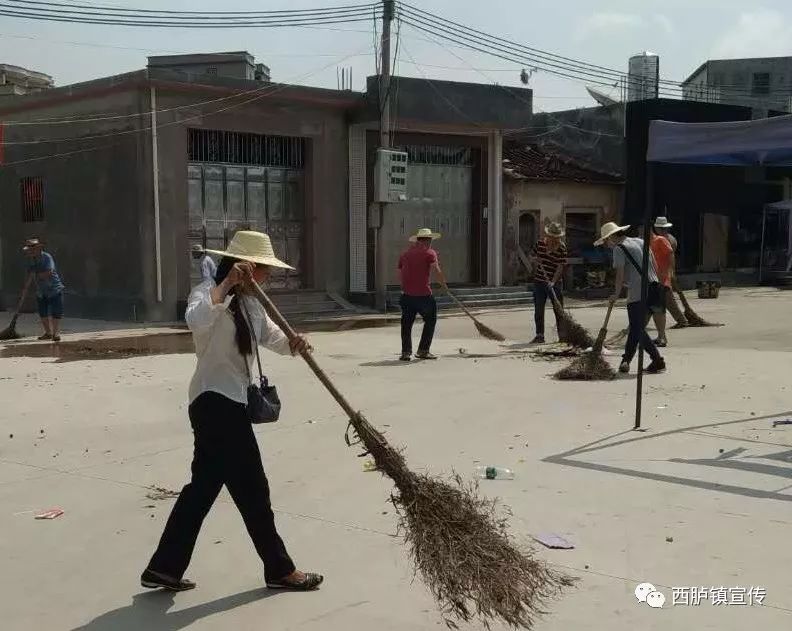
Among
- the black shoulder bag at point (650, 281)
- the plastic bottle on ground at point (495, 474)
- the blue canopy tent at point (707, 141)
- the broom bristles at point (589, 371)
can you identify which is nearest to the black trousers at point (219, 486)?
the plastic bottle on ground at point (495, 474)

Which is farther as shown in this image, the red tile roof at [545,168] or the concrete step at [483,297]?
the red tile roof at [545,168]

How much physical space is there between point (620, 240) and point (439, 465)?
168 inches

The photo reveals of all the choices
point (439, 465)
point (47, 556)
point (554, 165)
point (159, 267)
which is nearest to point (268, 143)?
point (159, 267)

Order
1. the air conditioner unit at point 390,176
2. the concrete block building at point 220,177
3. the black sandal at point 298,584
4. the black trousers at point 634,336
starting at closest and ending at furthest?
the black sandal at point 298,584
the black trousers at point 634,336
the concrete block building at point 220,177
the air conditioner unit at point 390,176

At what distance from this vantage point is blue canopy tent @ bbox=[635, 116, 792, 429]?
20.9 feet

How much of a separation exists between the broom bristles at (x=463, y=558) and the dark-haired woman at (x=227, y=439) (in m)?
0.53

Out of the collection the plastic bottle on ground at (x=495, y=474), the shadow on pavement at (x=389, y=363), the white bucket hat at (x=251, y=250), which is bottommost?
the shadow on pavement at (x=389, y=363)

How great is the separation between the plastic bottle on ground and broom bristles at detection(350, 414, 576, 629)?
4.91 feet

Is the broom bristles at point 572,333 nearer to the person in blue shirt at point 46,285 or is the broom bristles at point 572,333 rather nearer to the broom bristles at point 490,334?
the broom bristles at point 490,334

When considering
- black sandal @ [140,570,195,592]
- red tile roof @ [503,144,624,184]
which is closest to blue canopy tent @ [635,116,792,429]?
black sandal @ [140,570,195,592]

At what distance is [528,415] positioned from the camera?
784 cm

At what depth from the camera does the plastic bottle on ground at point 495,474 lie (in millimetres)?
5859

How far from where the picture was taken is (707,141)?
6.81 meters

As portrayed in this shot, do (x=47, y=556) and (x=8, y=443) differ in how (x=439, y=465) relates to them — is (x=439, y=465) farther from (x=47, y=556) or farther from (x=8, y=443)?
(x=8, y=443)
